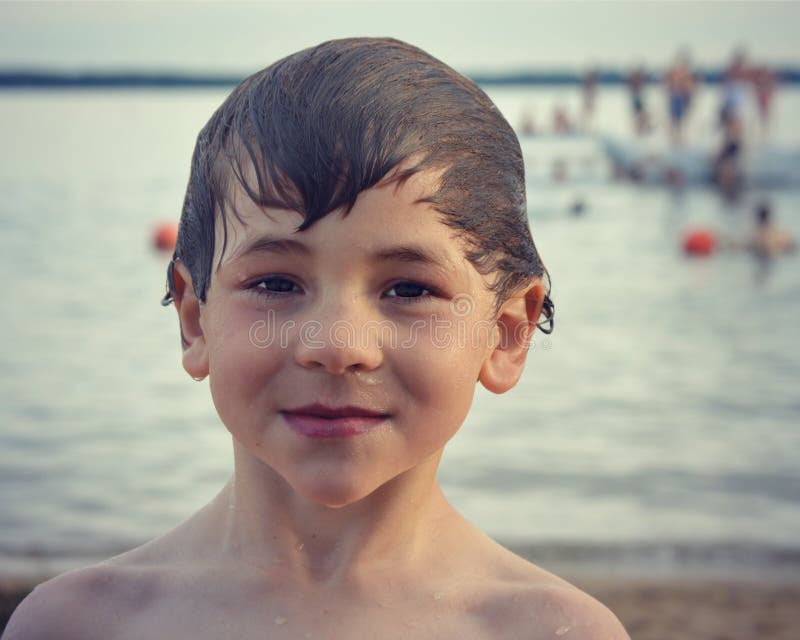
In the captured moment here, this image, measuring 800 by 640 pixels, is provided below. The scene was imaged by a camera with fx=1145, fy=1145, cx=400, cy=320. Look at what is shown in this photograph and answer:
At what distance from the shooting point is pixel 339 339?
5.78 ft

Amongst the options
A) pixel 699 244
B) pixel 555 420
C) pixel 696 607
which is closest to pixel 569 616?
pixel 696 607

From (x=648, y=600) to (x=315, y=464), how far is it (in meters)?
3.15

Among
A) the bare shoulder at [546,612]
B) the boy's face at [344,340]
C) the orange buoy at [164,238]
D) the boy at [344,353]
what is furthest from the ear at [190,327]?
the orange buoy at [164,238]

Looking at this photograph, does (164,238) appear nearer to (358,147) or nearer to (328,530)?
(328,530)

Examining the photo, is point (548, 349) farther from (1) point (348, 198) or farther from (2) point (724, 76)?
(2) point (724, 76)

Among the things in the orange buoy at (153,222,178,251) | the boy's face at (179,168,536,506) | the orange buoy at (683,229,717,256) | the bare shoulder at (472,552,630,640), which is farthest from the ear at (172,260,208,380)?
the orange buoy at (683,229,717,256)

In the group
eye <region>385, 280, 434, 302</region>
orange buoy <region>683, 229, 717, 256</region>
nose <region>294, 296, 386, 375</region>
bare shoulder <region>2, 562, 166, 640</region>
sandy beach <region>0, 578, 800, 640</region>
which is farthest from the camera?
orange buoy <region>683, 229, 717, 256</region>

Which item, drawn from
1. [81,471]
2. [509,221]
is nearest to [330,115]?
[509,221]

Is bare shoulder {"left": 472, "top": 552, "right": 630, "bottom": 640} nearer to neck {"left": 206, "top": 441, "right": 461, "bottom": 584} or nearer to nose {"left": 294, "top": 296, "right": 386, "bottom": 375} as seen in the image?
neck {"left": 206, "top": 441, "right": 461, "bottom": 584}

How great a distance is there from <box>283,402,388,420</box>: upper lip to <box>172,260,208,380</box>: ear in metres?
0.32

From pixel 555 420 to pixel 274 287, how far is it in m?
6.05

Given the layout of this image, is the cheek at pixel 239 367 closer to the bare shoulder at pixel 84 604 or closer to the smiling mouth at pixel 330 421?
the smiling mouth at pixel 330 421

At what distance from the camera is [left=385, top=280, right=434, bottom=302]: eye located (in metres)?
1.86

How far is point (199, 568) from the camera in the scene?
2.08 metres
